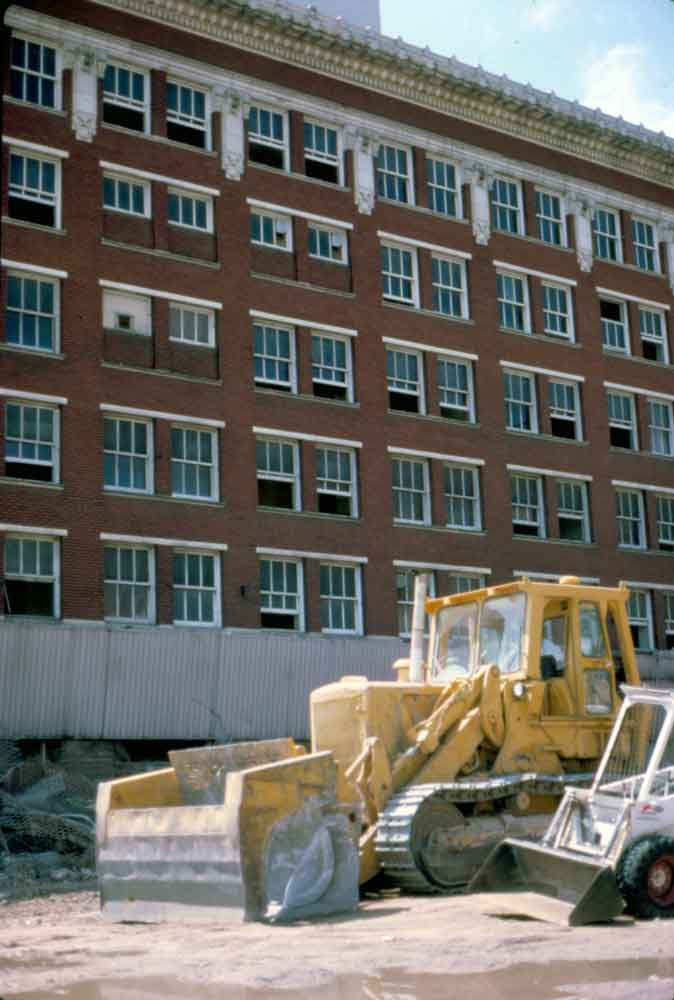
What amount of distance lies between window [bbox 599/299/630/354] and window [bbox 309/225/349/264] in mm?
10411

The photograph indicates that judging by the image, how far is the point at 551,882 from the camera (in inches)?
571

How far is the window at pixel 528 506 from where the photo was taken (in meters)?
42.5

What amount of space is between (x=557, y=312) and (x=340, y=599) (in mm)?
13248

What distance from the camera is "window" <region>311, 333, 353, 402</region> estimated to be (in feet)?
128

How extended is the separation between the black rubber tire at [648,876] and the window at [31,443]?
22247 millimetres

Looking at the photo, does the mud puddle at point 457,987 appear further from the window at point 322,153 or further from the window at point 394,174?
the window at point 394,174

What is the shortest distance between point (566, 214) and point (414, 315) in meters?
8.01

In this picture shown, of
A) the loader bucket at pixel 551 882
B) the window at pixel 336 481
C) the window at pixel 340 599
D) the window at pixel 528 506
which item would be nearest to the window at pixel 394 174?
the window at pixel 336 481

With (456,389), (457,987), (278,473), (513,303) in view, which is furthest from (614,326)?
(457,987)

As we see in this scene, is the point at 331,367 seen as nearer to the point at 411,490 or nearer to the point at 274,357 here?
the point at 274,357

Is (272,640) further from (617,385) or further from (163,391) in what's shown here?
(617,385)

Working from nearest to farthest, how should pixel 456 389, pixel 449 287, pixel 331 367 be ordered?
pixel 331 367 < pixel 456 389 < pixel 449 287

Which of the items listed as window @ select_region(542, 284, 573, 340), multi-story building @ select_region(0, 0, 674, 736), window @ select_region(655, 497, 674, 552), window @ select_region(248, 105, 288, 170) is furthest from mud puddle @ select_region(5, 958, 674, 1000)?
window @ select_region(655, 497, 674, 552)

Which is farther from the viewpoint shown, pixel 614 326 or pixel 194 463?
pixel 614 326
